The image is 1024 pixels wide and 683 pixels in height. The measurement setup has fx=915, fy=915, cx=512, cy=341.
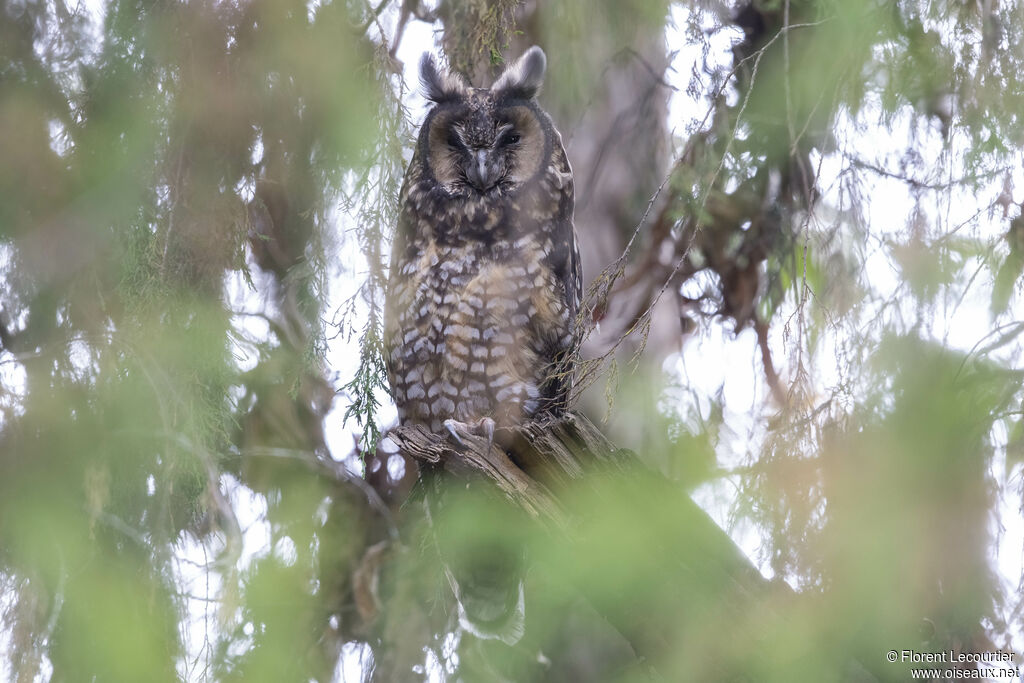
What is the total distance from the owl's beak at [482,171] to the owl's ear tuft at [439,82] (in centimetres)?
22

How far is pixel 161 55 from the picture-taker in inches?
107

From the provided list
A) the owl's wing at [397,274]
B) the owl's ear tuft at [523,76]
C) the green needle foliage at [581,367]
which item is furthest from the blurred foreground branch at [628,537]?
the owl's ear tuft at [523,76]

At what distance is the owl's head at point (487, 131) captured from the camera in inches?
110

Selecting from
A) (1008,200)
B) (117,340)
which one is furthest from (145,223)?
(1008,200)

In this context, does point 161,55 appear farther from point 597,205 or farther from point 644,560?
point 644,560

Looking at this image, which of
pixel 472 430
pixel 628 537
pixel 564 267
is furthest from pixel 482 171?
pixel 628 537

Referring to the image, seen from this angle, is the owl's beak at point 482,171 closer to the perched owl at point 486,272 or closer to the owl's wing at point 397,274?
the perched owl at point 486,272

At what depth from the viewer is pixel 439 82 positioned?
284cm

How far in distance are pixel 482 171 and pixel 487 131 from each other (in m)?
0.13

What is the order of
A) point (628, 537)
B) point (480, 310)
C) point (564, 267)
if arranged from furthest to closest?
point (564, 267) → point (480, 310) → point (628, 537)

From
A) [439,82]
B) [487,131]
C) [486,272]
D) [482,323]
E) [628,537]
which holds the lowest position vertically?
[628,537]

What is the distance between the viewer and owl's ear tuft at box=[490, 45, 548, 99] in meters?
2.79

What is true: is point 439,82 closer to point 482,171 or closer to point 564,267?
point 482,171

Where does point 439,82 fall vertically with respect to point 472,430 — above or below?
above
